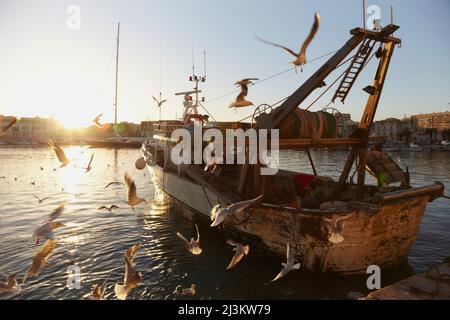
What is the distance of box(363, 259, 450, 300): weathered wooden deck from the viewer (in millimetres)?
5625

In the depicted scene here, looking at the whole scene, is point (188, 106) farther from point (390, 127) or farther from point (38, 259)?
point (390, 127)

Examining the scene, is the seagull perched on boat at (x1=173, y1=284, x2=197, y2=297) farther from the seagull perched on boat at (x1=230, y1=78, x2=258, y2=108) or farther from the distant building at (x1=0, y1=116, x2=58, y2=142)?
Answer: the distant building at (x1=0, y1=116, x2=58, y2=142)

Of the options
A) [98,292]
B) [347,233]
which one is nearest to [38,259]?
[98,292]

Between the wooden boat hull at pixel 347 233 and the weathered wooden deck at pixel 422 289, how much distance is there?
205cm

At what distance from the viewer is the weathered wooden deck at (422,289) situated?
5.62 metres

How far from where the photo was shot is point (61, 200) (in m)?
22.2

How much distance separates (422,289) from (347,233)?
246cm

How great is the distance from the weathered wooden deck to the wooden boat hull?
205 centimetres

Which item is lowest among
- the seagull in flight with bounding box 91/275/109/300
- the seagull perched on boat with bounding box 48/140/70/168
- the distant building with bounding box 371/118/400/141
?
the seagull in flight with bounding box 91/275/109/300

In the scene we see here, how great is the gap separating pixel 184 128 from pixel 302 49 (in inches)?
438

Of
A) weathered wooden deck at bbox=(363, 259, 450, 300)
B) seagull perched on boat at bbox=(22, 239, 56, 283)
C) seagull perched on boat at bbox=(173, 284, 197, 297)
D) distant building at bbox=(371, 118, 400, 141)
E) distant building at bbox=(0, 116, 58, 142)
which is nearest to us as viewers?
weathered wooden deck at bbox=(363, 259, 450, 300)

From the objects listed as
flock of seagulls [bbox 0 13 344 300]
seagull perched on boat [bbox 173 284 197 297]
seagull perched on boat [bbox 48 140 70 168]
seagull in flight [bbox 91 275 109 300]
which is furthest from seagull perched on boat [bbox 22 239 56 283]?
seagull perched on boat [bbox 173 284 197 297]

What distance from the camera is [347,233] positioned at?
823 centimetres
